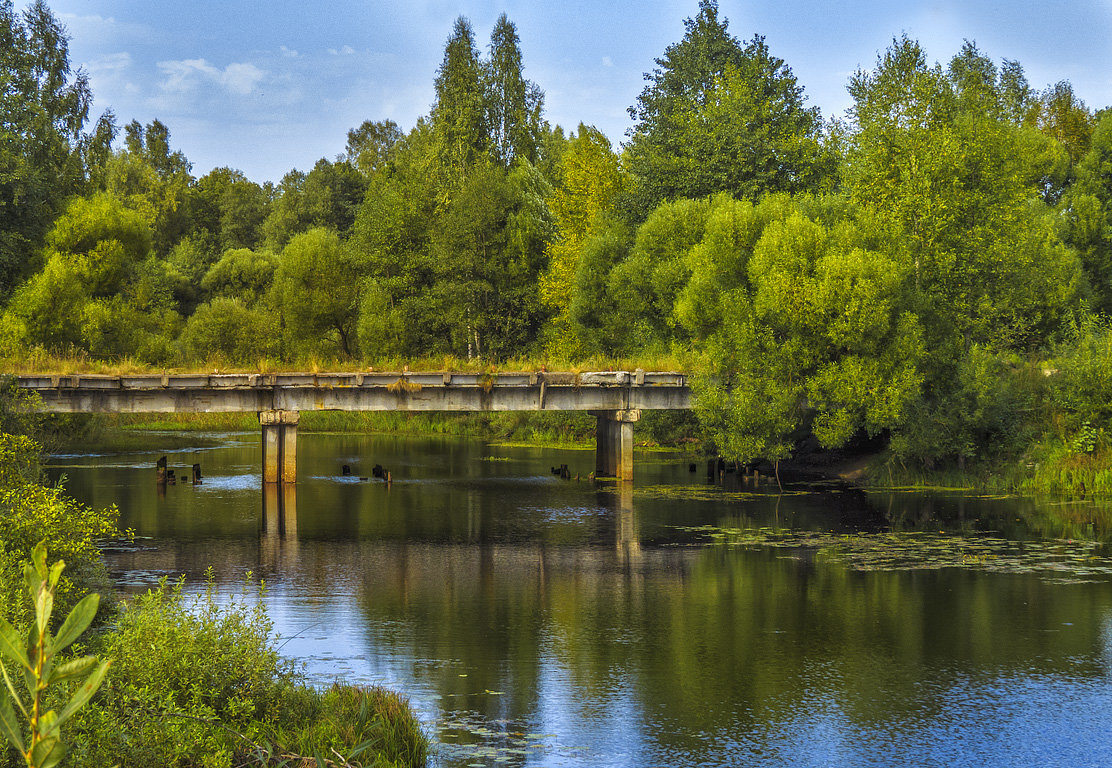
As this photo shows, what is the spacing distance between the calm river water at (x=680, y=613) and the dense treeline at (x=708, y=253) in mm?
5989

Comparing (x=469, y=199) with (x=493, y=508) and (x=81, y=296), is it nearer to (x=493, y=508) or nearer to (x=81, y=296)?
(x=81, y=296)

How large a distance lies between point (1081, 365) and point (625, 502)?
1928cm

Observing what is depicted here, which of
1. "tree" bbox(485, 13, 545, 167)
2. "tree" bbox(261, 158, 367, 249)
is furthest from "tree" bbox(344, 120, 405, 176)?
"tree" bbox(485, 13, 545, 167)

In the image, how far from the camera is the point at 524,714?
14.5m

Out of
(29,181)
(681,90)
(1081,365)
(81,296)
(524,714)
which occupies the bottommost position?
(524,714)

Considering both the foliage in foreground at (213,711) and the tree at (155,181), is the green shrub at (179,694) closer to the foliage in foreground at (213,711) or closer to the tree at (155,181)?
the foliage in foreground at (213,711)

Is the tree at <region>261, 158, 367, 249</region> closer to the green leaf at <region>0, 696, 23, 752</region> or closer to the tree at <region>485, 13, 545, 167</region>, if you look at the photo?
the tree at <region>485, 13, 545, 167</region>

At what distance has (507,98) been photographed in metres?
77.8

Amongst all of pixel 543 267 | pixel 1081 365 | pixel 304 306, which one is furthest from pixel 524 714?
pixel 304 306

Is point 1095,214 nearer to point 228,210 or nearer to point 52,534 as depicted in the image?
point 52,534

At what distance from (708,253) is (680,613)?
Answer: 26.5m

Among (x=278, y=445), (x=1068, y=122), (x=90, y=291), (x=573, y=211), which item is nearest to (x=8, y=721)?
(x=278, y=445)

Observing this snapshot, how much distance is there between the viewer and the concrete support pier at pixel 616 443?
43325 mm

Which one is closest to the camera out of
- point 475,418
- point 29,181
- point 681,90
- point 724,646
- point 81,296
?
point 724,646
